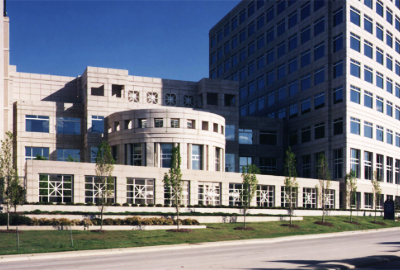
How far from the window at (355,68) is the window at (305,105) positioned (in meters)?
8.92

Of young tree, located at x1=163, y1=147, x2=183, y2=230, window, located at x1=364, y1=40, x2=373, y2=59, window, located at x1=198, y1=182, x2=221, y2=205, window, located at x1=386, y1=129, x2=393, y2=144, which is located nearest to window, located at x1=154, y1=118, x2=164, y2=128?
window, located at x1=198, y1=182, x2=221, y2=205

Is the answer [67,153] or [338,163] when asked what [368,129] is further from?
[67,153]

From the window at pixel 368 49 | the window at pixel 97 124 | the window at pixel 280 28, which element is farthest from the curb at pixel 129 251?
the window at pixel 280 28

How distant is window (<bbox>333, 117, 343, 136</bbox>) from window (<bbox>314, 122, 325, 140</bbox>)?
2.30m

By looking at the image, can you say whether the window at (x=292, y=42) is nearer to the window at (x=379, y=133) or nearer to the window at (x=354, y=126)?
the window at (x=354, y=126)

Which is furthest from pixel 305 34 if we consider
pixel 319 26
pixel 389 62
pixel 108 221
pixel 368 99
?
pixel 108 221

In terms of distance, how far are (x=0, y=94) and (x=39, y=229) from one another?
28.7 metres

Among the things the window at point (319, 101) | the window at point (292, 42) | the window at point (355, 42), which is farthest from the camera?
the window at point (292, 42)

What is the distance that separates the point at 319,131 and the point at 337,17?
60.1 ft

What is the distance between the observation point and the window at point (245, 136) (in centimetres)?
8200

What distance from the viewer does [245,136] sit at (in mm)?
82188

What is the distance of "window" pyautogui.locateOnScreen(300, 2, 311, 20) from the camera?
8212 centimetres

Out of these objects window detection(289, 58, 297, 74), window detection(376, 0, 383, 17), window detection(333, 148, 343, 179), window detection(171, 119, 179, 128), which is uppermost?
window detection(376, 0, 383, 17)

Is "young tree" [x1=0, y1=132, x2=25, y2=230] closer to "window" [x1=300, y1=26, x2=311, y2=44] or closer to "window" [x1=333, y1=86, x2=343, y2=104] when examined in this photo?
"window" [x1=333, y1=86, x2=343, y2=104]
